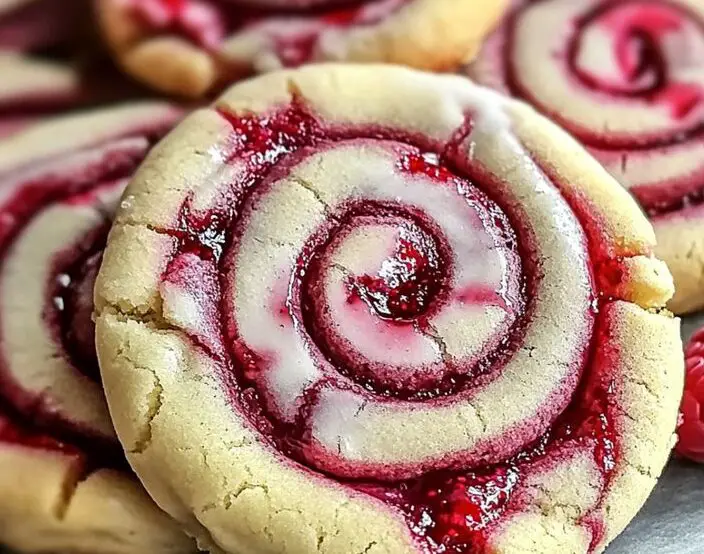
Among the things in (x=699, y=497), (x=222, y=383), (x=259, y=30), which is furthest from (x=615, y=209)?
(x=259, y=30)

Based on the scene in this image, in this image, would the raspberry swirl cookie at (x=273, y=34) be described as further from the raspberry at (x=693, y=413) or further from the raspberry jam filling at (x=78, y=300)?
the raspberry at (x=693, y=413)

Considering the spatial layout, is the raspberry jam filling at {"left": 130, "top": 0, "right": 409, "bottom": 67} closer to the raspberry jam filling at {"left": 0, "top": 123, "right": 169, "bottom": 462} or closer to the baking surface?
the raspberry jam filling at {"left": 0, "top": 123, "right": 169, "bottom": 462}

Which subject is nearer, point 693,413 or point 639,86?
point 693,413

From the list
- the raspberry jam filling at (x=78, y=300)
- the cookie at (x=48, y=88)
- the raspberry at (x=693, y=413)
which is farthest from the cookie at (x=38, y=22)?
the raspberry at (x=693, y=413)

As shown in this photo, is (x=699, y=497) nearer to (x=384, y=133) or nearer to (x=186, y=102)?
(x=384, y=133)

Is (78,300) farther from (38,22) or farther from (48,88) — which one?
(38,22)

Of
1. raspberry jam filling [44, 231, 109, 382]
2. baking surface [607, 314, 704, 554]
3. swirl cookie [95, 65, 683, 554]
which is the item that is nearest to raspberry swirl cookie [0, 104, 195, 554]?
raspberry jam filling [44, 231, 109, 382]

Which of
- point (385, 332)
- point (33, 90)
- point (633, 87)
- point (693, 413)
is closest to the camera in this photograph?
point (385, 332)

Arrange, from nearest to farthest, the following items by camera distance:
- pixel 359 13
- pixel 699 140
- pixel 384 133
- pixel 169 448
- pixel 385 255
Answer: pixel 169 448
pixel 385 255
pixel 384 133
pixel 699 140
pixel 359 13

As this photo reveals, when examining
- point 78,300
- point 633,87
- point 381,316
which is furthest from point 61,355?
point 633,87
